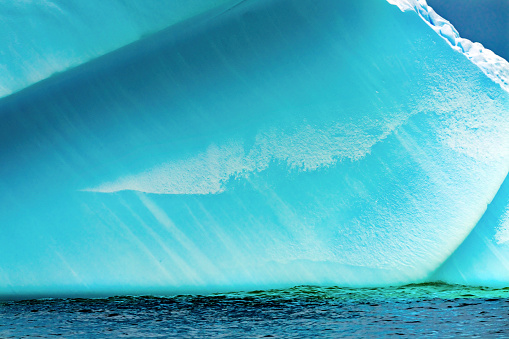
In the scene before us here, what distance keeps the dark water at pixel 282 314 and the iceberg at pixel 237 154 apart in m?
0.12

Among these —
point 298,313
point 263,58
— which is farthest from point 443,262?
point 263,58

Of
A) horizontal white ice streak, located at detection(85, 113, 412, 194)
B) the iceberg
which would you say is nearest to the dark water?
the iceberg

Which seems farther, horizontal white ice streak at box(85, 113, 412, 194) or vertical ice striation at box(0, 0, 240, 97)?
horizontal white ice streak at box(85, 113, 412, 194)

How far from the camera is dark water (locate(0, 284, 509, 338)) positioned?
6.38 ft

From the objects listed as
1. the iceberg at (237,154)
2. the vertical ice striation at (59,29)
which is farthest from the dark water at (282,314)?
the vertical ice striation at (59,29)

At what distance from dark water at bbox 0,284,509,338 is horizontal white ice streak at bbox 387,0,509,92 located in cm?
100

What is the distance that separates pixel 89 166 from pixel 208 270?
70 cm

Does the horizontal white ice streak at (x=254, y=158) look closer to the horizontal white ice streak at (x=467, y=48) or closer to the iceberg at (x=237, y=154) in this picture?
the iceberg at (x=237, y=154)

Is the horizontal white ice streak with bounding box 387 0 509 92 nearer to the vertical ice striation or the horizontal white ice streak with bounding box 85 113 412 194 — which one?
the horizontal white ice streak with bounding box 85 113 412 194

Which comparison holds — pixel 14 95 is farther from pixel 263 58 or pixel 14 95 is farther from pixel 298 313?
pixel 298 313

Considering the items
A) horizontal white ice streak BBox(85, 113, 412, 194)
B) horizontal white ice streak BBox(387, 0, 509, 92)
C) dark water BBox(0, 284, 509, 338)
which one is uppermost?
horizontal white ice streak BBox(387, 0, 509, 92)

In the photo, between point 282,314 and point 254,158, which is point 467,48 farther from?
point 282,314

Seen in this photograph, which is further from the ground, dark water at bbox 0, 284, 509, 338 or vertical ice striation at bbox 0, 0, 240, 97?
vertical ice striation at bbox 0, 0, 240, 97

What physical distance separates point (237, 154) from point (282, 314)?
723 mm
